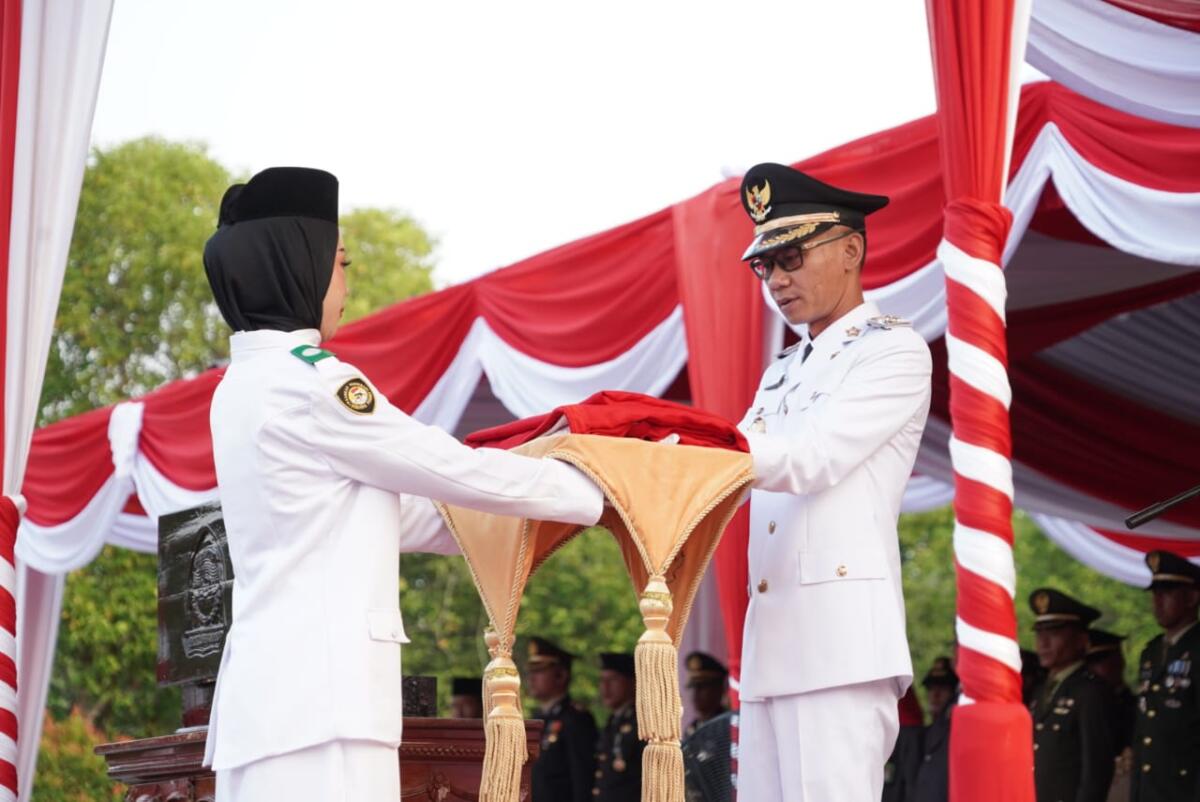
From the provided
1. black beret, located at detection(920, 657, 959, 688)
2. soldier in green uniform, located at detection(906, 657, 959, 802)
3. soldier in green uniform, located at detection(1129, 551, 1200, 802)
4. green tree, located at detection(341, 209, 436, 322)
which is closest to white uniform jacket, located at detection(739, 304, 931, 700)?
soldier in green uniform, located at detection(1129, 551, 1200, 802)

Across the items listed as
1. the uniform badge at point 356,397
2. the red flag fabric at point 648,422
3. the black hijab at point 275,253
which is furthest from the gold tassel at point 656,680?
the black hijab at point 275,253

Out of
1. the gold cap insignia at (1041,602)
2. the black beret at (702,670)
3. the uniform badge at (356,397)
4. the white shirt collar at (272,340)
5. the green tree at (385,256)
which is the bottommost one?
the uniform badge at (356,397)

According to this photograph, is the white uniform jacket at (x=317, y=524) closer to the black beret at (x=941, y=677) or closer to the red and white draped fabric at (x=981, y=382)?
the red and white draped fabric at (x=981, y=382)

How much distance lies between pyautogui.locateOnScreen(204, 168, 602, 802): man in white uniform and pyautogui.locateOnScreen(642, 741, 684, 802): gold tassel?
456mm

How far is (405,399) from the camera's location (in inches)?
311

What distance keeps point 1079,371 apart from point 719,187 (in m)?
2.59

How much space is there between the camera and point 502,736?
10.4ft

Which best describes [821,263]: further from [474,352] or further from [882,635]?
[474,352]

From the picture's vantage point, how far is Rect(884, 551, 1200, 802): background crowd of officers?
6.33 metres

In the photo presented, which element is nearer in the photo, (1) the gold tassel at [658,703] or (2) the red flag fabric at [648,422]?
(1) the gold tassel at [658,703]

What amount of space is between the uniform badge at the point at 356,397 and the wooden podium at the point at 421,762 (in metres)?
1.13

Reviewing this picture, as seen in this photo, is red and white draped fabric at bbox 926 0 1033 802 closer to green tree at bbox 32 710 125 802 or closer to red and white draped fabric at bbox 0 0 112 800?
red and white draped fabric at bbox 0 0 112 800

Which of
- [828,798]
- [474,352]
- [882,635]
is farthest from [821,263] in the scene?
[474,352]

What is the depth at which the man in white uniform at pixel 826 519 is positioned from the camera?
3225 millimetres
